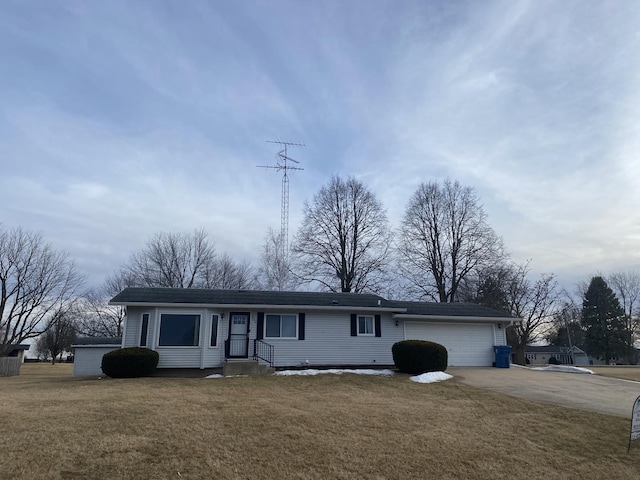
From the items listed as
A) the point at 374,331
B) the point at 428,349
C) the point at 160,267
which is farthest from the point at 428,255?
the point at 160,267

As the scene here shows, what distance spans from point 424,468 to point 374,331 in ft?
44.1

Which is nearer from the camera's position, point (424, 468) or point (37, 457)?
point (37, 457)

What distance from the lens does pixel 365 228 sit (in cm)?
3616

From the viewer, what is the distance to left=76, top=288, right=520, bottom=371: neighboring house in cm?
1803

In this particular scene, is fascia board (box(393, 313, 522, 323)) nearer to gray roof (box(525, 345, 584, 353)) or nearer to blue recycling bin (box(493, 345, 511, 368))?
blue recycling bin (box(493, 345, 511, 368))

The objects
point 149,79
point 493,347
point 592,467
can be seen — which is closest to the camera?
point 592,467

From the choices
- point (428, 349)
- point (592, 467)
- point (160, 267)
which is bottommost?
point (592, 467)

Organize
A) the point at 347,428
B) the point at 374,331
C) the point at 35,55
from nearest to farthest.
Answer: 1. the point at 347,428
2. the point at 35,55
3. the point at 374,331

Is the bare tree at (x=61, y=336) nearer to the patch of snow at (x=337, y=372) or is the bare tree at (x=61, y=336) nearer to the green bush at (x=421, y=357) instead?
the patch of snow at (x=337, y=372)

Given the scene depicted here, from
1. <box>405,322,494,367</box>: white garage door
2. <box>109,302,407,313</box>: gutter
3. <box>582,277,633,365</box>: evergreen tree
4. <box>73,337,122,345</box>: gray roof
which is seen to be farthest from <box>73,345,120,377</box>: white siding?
<box>582,277,633,365</box>: evergreen tree

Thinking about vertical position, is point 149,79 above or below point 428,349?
above

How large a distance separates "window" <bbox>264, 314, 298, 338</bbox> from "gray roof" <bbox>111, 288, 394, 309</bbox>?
26.2 inches

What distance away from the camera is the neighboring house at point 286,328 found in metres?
18.0

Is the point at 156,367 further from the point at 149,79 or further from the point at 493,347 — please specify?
the point at 493,347
